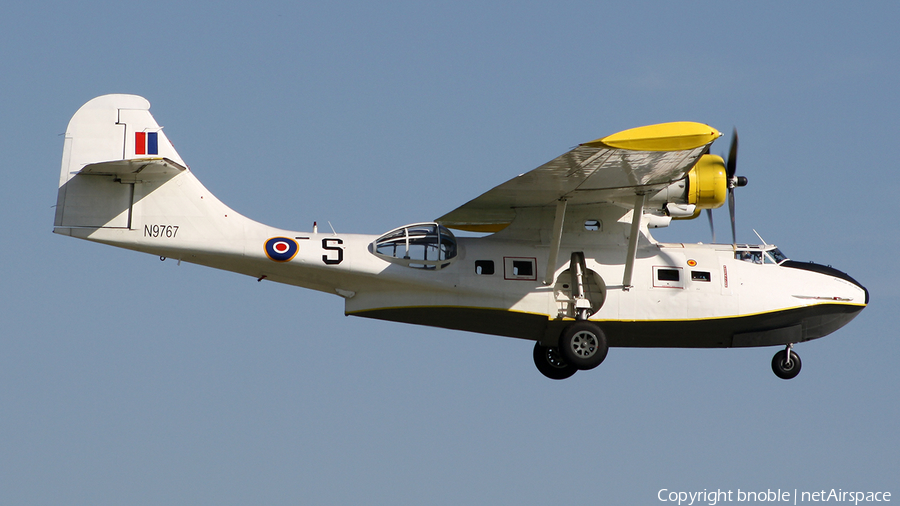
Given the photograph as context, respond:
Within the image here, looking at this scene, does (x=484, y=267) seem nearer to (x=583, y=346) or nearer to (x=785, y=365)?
(x=583, y=346)

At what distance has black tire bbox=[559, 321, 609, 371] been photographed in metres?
21.5

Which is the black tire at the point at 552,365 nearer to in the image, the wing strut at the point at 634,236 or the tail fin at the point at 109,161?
the wing strut at the point at 634,236

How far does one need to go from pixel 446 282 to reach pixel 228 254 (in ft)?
12.9

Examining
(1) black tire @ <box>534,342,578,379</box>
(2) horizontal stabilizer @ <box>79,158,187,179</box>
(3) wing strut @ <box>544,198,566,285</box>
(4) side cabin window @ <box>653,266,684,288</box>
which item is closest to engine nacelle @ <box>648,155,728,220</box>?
(4) side cabin window @ <box>653,266,684,288</box>

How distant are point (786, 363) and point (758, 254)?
224 centimetres

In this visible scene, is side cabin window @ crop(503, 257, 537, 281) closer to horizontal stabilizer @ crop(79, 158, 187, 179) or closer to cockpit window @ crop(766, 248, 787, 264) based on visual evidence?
cockpit window @ crop(766, 248, 787, 264)

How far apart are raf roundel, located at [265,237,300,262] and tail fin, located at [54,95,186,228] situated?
214cm

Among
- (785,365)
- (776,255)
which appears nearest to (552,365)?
(785,365)

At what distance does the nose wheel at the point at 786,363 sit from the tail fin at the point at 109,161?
1208 centimetres

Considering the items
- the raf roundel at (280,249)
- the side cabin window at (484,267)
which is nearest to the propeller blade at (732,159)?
the side cabin window at (484,267)

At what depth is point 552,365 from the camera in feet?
77.0

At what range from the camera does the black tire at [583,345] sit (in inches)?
846

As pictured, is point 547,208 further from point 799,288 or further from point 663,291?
point 799,288

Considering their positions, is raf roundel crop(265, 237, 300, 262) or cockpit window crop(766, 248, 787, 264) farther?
cockpit window crop(766, 248, 787, 264)
